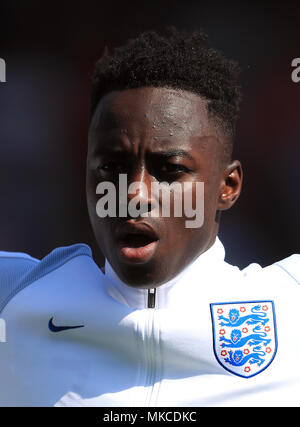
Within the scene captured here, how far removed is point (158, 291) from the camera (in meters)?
1.24

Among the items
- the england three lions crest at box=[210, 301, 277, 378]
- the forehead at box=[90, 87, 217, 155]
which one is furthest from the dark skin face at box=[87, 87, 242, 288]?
the england three lions crest at box=[210, 301, 277, 378]

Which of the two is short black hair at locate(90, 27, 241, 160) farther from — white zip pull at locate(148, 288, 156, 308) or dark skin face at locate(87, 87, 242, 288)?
white zip pull at locate(148, 288, 156, 308)

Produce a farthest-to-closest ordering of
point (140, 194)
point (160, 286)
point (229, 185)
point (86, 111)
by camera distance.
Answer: point (86, 111)
point (229, 185)
point (160, 286)
point (140, 194)

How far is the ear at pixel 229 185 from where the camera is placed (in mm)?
1322

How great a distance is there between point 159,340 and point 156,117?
1.62 feet

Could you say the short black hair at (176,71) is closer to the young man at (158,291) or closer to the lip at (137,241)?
the young man at (158,291)

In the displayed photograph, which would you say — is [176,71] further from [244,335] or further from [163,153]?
[244,335]

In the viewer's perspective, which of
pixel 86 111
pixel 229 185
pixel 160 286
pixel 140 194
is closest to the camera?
pixel 140 194

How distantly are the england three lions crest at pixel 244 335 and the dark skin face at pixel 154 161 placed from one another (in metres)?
0.15

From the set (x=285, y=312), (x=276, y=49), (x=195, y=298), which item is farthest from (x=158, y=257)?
(x=276, y=49)

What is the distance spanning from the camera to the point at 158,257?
3.80 ft

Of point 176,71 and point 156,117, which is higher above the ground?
point 176,71

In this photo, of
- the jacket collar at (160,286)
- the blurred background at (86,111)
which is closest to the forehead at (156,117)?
the jacket collar at (160,286)

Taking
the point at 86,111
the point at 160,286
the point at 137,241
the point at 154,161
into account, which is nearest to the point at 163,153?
the point at 154,161
